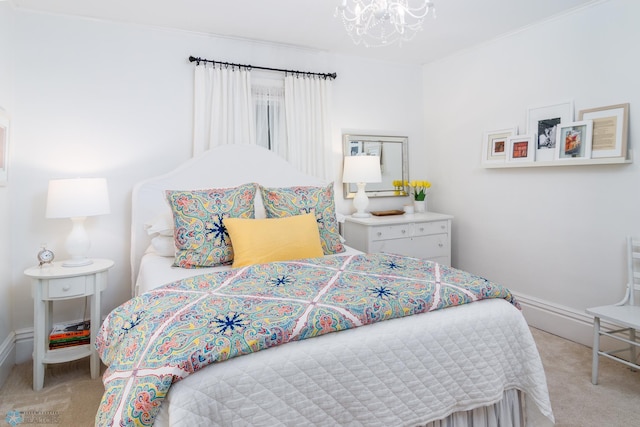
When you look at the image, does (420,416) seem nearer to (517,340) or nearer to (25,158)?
(517,340)

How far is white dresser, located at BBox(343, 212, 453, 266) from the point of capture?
3.43 m

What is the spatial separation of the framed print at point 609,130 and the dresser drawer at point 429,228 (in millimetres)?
1354

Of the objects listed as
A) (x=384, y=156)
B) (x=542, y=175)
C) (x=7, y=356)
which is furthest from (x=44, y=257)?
(x=542, y=175)

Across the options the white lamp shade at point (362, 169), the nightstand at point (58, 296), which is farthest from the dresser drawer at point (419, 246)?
the nightstand at point (58, 296)

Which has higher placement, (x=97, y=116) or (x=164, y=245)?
(x=97, y=116)

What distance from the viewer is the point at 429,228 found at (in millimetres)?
3664

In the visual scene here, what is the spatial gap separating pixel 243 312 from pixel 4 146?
218cm

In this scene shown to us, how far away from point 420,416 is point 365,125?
3017mm

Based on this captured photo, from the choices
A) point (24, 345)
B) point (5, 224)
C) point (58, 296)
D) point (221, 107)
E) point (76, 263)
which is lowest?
point (24, 345)

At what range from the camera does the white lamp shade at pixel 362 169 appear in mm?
3574

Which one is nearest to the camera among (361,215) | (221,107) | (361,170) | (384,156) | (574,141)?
(574,141)

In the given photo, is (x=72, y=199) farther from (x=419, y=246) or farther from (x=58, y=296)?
(x=419, y=246)

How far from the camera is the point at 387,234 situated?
3469 millimetres

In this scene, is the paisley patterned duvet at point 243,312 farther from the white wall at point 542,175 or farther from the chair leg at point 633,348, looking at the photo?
the white wall at point 542,175
